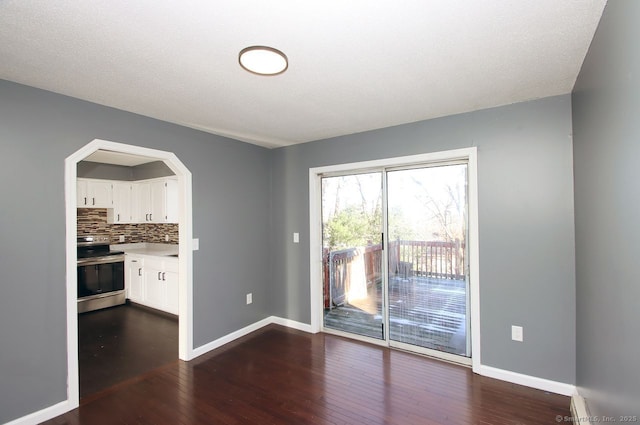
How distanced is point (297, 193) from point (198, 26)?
2.64m

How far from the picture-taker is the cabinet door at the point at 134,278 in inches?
196

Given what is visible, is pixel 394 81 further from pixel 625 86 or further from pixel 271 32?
pixel 625 86

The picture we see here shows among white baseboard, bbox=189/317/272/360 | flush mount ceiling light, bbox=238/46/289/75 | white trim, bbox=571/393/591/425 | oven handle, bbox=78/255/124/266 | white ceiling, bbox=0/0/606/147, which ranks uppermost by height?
white ceiling, bbox=0/0/606/147

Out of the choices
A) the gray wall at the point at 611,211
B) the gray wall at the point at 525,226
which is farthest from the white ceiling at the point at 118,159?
the gray wall at the point at 611,211

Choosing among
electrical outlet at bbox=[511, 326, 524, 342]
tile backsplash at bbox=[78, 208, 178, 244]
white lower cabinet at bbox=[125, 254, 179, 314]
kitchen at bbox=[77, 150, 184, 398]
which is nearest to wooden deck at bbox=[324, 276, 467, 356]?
electrical outlet at bbox=[511, 326, 524, 342]

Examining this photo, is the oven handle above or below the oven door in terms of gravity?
above

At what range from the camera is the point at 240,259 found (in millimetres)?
3852

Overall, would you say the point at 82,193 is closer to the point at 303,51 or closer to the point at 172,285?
the point at 172,285

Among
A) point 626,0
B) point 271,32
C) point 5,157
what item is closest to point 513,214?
point 626,0

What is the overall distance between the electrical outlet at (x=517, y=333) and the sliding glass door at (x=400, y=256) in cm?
44

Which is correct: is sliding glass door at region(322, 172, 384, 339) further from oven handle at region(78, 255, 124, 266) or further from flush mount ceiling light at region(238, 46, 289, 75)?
oven handle at region(78, 255, 124, 266)

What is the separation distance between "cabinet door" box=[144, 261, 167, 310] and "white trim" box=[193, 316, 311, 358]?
63.6 inches

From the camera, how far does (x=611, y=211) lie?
1.47 metres

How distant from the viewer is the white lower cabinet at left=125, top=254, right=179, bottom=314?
4535 millimetres
